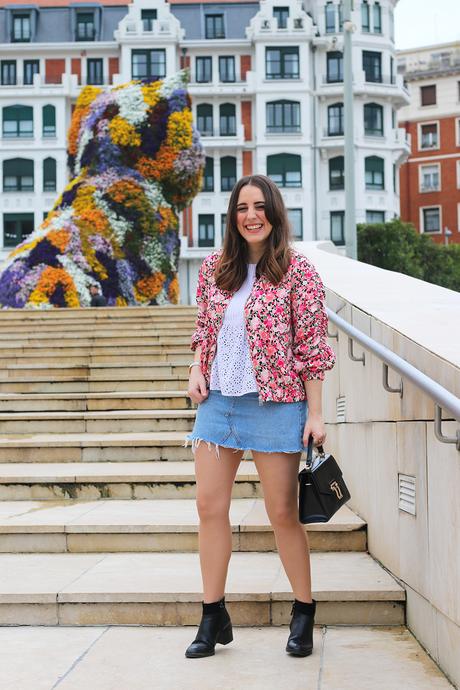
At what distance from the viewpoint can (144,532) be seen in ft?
16.7

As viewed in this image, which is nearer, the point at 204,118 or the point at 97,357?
the point at 97,357

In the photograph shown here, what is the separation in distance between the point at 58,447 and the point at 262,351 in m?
3.55

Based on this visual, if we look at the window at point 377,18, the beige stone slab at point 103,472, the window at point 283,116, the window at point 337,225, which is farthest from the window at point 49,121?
the beige stone slab at point 103,472

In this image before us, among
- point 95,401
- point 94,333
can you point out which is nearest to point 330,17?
point 94,333

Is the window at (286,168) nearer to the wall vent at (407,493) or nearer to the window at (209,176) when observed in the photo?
the window at (209,176)

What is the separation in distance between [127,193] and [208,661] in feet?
53.4

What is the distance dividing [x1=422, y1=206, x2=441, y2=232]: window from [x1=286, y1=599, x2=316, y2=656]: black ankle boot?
63.2 metres

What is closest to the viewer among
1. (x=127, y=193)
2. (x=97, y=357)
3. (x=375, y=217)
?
(x=97, y=357)

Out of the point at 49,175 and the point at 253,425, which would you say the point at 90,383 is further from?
the point at 49,175

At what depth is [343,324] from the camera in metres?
4.97

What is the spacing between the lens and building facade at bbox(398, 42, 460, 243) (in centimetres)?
6481

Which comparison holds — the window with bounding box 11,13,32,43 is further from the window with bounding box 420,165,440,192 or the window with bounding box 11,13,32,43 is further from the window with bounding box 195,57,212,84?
the window with bounding box 420,165,440,192

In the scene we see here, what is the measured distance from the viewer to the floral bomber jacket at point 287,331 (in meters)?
3.68

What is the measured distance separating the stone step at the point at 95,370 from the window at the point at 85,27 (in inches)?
1929
